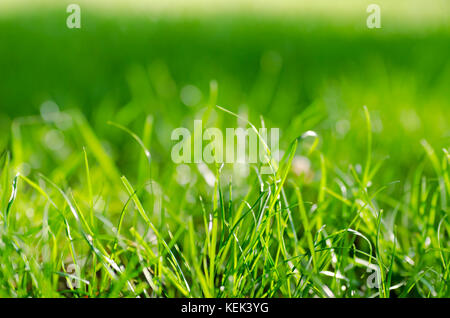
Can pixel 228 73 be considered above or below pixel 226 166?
above

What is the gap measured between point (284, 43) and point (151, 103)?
930mm

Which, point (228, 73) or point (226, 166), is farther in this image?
point (228, 73)

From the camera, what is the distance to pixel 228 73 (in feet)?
6.17

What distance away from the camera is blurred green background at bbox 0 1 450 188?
50.6 inches

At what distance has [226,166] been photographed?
3.76ft

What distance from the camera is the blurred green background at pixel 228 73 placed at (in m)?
1.29

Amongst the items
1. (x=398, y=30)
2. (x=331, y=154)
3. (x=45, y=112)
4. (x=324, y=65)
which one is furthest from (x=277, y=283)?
(x=398, y=30)

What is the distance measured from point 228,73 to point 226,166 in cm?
80

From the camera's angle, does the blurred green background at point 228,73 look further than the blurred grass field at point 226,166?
Yes

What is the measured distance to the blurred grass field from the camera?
696mm

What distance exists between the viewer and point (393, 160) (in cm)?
117

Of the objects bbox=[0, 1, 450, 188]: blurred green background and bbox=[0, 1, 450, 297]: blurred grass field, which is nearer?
bbox=[0, 1, 450, 297]: blurred grass field

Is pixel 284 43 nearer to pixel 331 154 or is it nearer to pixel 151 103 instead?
pixel 151 103

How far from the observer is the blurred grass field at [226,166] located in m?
0.70
